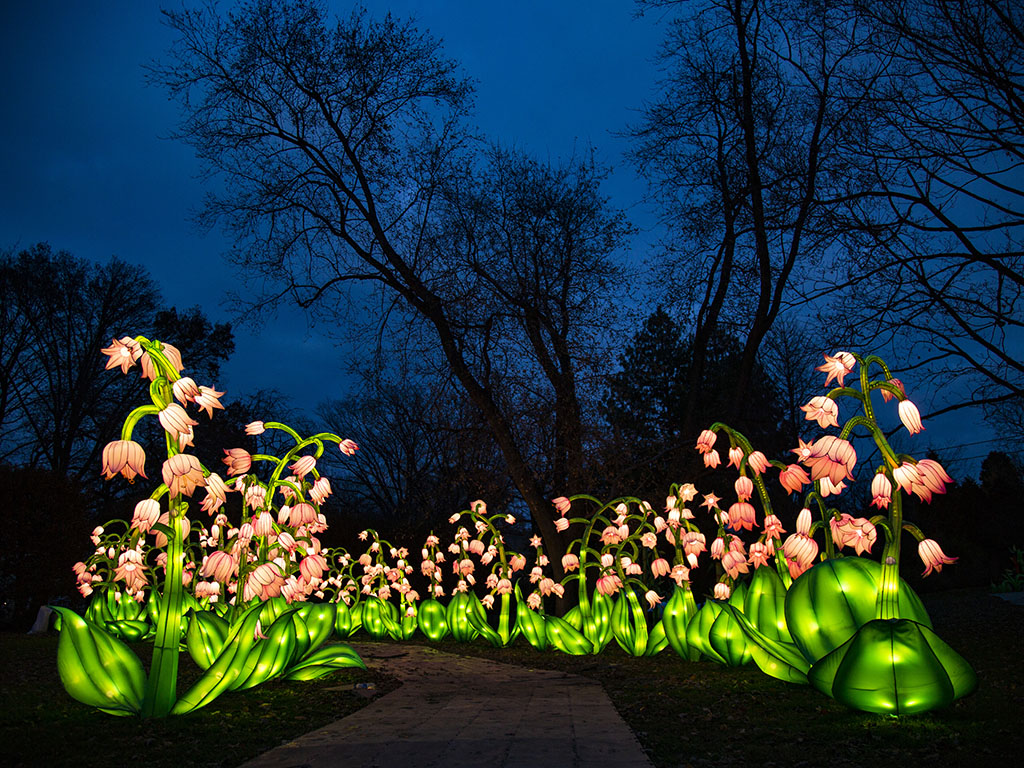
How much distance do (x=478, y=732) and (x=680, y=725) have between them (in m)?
1.25

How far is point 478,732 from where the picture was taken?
418cm

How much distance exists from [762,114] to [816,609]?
10352mm

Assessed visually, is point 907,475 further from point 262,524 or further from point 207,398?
point 262,524

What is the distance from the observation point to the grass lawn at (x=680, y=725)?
3432mm

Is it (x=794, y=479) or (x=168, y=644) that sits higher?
(x=794, y=479)

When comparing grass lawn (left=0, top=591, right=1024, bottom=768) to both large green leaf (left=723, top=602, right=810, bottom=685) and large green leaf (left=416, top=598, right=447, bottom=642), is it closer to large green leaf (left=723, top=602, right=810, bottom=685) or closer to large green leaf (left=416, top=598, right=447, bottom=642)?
large green leaf (left=723, top=602, right=810, bottom=685)

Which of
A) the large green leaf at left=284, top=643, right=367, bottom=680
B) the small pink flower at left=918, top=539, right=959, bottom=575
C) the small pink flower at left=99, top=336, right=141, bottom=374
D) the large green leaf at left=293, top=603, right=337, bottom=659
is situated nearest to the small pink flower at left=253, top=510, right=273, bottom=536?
the large green leaf at left=293, top=603, right=337, bottom=659

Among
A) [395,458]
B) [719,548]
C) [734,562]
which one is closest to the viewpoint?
[734,562]

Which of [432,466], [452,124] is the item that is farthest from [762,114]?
[432,466]

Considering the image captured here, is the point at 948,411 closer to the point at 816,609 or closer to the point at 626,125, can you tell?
the point at 816,609

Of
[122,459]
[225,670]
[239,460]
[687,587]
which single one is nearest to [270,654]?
[225,670]

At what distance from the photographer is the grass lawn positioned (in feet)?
11.3

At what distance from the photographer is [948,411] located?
7016 millimetres

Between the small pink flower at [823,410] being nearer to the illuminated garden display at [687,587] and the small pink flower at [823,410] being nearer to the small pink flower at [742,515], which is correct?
the illuminated garden display at [687,587]
